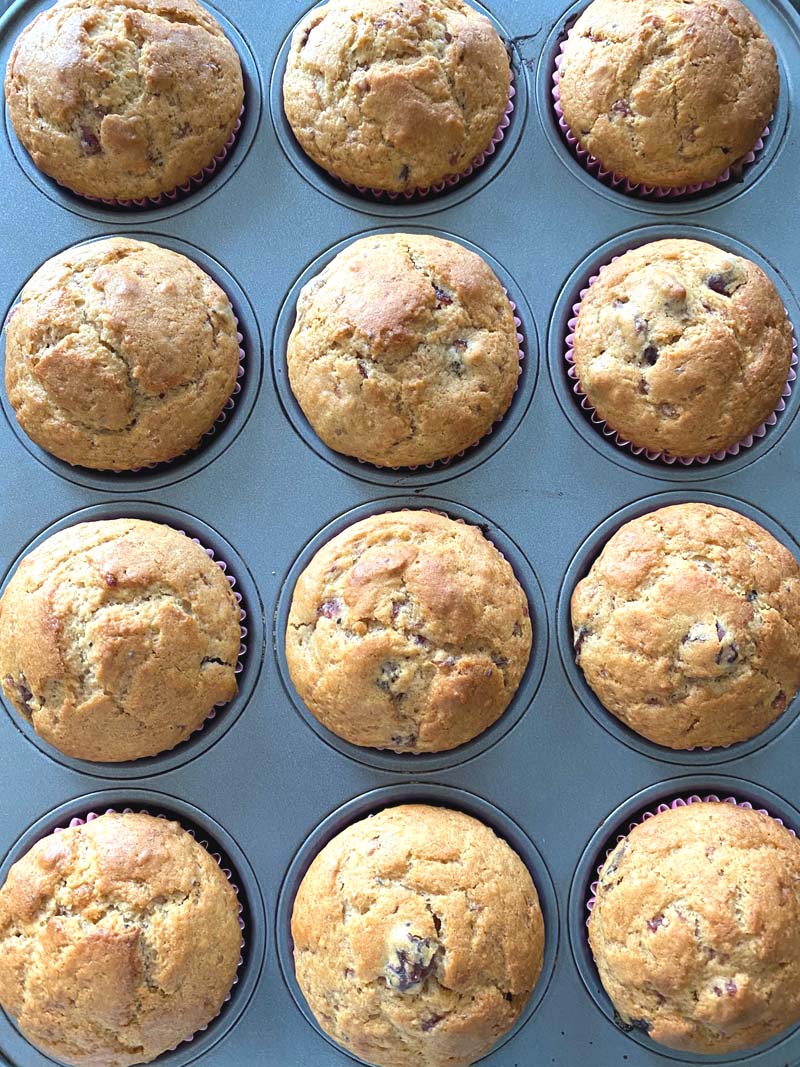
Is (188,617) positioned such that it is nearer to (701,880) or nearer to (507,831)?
(507,831)

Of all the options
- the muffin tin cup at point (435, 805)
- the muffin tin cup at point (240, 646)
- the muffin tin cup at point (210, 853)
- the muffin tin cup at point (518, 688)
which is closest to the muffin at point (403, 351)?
the muffin tin cup at point (518, 688)

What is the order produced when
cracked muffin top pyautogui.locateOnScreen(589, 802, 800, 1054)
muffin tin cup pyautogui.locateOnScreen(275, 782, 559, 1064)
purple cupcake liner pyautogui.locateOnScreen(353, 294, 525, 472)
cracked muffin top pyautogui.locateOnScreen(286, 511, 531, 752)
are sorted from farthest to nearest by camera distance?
purple cupcake liner pyautogui.locateOnScreen(353, 294, 525, 472) < muffin tin cup pyautogui.locateOnScreen(275, 782, 559, 1064) < cracked muffin top pyautogui.locateOnScreen(286, 511, 531, 752) < cracked muffin top pyautogui.locateOnScreen(589, 802, 800, 1054)

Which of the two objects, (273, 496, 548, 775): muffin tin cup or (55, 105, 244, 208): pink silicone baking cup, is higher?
(55, 105, 244, 208): pink silicone baking cup

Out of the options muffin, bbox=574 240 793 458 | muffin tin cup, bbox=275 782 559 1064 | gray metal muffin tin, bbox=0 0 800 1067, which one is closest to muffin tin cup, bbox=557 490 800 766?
gray metal muffin tin, bbox=0 0 800 1067

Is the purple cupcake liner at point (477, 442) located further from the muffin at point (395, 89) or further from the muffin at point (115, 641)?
the muffin at point (115, 641)

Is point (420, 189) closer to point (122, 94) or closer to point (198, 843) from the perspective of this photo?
point (122, 94)

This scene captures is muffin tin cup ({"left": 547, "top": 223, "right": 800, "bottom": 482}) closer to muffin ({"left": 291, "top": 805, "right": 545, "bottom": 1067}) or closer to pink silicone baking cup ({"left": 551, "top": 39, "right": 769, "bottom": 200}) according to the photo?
pink silicone baking cup ({"left": 551, "top": 39, "right": 769, "bottom": 200})

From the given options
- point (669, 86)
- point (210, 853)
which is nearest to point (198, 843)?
point (210, 853)
